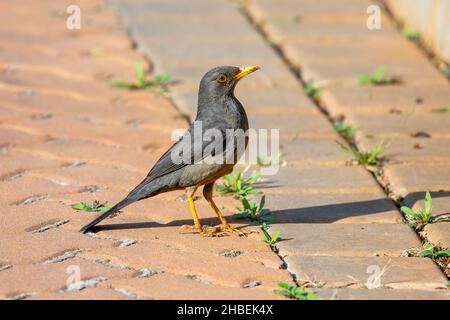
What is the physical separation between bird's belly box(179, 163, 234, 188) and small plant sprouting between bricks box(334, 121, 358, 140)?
60.1 inches

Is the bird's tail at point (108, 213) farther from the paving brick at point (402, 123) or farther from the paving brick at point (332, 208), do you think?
the paving brick at point (402, 123)

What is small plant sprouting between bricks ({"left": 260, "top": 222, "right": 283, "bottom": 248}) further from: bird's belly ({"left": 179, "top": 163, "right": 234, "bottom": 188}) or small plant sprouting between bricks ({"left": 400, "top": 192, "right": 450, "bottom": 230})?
small plant sprouting between bricks ({"left": 400, "top": 192, "right": 450, "bottom": 230})

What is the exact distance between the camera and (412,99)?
6.57 m

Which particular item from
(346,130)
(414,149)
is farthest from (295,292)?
(346,130)

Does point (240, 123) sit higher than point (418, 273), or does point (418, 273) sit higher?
point (240, 123)

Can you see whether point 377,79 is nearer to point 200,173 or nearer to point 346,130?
point 346,130

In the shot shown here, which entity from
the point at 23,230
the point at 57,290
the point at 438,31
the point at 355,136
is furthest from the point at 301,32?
the point at 57,290

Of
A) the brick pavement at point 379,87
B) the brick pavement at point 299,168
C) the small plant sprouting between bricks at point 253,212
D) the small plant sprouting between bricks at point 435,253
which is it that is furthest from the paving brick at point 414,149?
the small plant sprouting between bricks at point 435,253

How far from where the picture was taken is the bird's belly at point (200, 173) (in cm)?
470

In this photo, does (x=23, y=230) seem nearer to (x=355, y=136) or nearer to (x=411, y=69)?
(x=355, y=136)

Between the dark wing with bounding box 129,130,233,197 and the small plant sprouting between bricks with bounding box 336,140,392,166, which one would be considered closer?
the dark wing with bounding box 129,130,233,197

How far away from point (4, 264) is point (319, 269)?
1447 mm

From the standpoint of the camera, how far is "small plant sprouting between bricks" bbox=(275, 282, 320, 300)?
3898 millimetres

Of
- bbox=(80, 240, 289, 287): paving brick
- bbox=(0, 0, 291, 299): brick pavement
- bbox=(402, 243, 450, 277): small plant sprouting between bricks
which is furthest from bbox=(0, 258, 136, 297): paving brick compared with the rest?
bbox=(402, 243, 450, 277): small plant sprouting between bricks
